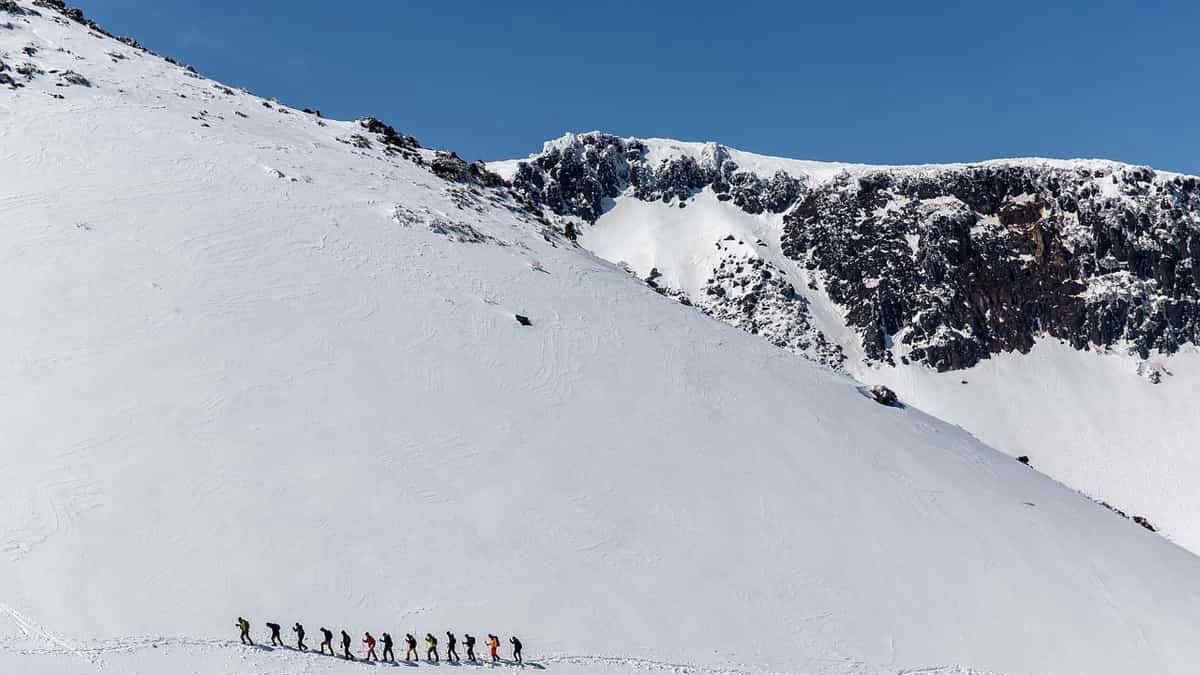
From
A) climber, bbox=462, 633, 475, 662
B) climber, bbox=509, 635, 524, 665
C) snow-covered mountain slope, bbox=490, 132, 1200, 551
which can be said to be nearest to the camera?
climber, bbox=462, 633, 475, 662

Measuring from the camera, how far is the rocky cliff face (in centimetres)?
16038

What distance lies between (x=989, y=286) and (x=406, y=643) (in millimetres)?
167467

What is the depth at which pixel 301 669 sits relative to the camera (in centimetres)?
2464

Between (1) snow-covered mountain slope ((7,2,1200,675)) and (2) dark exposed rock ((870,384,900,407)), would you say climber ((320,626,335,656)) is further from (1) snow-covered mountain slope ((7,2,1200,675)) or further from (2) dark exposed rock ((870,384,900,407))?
(2) dark exposed rock ((870,384,900,407))

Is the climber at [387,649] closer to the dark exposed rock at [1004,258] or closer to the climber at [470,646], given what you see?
the climber at [470,646]

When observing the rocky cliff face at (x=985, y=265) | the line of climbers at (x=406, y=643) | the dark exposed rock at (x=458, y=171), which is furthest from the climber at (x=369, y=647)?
the rocky cliff face at (x=985, y=265)

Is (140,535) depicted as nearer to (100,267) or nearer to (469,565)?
(469,565)

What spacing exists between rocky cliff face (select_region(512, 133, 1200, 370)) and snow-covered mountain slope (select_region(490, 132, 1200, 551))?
328 mm

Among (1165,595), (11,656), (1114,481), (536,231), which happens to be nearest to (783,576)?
(1165,595)

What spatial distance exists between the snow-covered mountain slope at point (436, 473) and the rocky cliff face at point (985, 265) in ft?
366

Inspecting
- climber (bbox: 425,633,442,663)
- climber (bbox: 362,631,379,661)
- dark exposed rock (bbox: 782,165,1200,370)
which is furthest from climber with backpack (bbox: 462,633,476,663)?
dark exposed rock (bbox: 782,165,1200,370)

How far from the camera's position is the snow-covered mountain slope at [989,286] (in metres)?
143

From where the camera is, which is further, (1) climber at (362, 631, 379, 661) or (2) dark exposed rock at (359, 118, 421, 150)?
(2) dark exposed rock at (359, 118, 421, 150)

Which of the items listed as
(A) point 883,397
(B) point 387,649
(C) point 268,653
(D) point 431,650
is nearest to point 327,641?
(C) point 268,653
